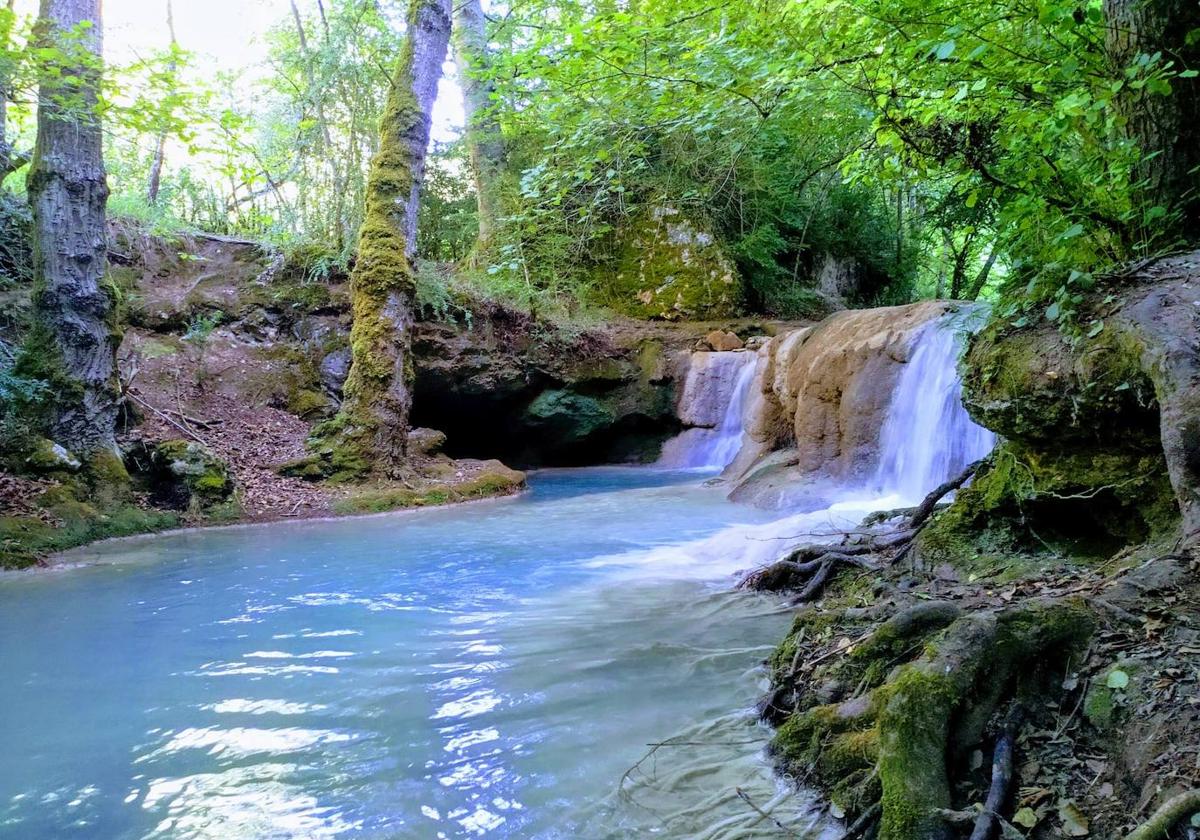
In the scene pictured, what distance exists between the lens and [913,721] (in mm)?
2270

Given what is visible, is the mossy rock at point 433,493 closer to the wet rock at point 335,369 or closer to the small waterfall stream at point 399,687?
the small waterfall stream at point 399,687

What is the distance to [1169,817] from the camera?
5.62ft

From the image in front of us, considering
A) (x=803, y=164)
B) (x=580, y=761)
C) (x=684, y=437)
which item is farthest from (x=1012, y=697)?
(x=803, y=164)

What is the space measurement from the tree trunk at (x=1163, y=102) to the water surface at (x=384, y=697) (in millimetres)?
3110

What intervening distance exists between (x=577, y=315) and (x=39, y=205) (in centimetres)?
904

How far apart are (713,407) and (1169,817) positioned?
1231 cm

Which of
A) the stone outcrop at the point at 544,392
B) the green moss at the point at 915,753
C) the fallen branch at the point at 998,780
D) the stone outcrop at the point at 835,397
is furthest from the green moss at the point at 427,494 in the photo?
the fallen branch at the point at 998,780

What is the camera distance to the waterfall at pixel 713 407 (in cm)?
1347

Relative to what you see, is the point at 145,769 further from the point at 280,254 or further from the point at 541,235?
the point at 541,235

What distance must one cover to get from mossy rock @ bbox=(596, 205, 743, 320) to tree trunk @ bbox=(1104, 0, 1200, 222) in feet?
40.0

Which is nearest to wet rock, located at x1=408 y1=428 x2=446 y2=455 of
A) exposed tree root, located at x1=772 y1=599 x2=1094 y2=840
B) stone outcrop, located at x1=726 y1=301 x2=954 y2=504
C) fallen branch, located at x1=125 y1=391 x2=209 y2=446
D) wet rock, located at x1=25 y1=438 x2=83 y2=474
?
fallen branch, located at x1=125 y1=391 x2=209 y2=446

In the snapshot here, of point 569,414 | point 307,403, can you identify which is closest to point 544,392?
point 569,414

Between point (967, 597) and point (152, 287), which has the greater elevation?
point (152, 287)

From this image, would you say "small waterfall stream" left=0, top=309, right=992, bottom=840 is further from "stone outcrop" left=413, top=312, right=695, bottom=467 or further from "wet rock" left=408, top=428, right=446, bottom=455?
"stone outcrop" left=413, top=312, right=695, bottom=467
